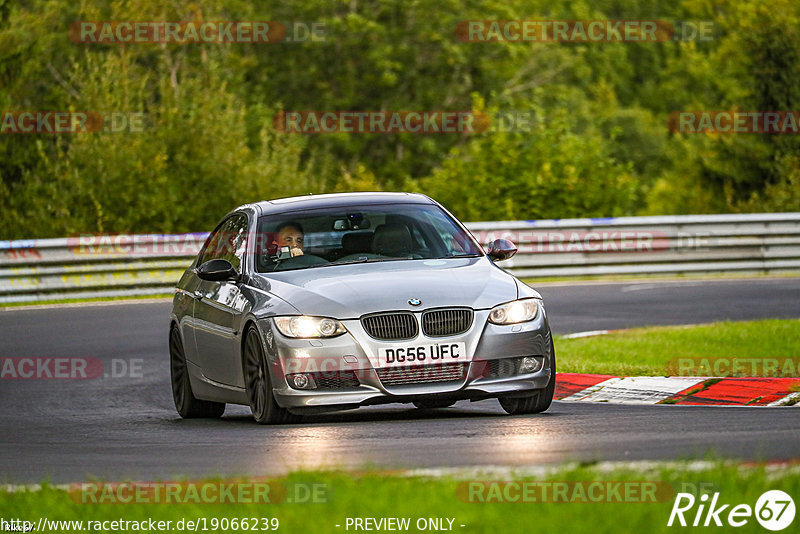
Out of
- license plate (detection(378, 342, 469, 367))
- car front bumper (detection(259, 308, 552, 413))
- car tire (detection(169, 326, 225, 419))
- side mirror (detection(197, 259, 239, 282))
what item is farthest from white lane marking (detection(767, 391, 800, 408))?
car tire (detection(169, 326, 225, 419))

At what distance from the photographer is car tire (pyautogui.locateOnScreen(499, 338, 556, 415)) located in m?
10.1

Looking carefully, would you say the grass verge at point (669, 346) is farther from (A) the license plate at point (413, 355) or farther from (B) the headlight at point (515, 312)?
(A) the license plate at point (413, 355)

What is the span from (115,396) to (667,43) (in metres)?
84.7

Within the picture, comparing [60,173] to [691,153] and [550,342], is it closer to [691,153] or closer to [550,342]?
[691,153]

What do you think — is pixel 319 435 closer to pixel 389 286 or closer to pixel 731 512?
pixel 389 286

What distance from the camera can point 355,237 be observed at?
10.9 meters

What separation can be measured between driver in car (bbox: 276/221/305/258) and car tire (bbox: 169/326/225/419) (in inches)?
59.7

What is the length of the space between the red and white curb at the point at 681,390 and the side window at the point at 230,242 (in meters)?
2.79

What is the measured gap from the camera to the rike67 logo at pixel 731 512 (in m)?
5.58

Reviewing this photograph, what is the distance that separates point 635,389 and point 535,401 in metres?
2.03

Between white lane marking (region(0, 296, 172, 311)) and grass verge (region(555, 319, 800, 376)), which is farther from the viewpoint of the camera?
white lane marking (region(0, 296, 172, 311))

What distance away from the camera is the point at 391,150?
56.6 m

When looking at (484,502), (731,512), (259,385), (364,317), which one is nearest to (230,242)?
(259,385)

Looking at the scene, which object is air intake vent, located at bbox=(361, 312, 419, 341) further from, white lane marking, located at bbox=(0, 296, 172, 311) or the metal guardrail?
the metal guardrail
